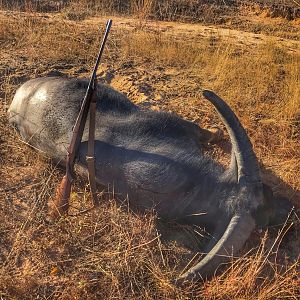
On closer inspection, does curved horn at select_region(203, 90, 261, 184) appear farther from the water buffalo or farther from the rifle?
the rifle

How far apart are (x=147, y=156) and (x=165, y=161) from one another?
184 mm

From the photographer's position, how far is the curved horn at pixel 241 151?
3979mm

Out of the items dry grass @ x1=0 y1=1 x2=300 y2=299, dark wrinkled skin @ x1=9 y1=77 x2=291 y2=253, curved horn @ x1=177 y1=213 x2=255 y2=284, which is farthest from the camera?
dark wrinkled skin @ x1=9 y1=77 x2=291 y2=253

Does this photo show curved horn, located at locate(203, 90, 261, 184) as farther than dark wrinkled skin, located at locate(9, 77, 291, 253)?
No

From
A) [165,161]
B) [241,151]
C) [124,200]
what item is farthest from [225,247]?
[124,200]

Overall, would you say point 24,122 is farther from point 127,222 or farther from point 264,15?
point 264,15

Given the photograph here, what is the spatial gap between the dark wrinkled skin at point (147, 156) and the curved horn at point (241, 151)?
14 centimetres

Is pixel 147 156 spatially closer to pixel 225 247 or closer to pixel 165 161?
pixel 165 161

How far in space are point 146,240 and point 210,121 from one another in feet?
7.54

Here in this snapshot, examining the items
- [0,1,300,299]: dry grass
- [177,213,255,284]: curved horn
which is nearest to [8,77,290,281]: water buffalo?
[177,213,255,284]: curved horn

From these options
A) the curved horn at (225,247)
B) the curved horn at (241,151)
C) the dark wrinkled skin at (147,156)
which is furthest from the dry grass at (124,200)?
the curved horn at (241,151)

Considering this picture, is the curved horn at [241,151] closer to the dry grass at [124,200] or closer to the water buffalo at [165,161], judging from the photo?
the water buffalo at [165,161]

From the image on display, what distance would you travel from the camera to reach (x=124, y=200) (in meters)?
4.47

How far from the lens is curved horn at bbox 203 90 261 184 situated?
3.98m
